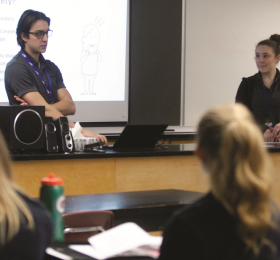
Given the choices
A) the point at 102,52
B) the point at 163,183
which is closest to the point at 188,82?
the point at 102,52

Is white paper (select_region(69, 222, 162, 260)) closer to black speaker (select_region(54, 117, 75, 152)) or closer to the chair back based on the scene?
the chair back

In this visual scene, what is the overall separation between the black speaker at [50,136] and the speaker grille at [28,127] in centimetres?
6

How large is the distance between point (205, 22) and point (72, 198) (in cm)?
357

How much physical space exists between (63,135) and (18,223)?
5.06ft

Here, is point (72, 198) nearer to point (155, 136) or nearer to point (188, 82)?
point (155, 136)

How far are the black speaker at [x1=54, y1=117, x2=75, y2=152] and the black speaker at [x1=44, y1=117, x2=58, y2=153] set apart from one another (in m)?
0.03

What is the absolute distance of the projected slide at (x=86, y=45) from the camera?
3784 millimetres

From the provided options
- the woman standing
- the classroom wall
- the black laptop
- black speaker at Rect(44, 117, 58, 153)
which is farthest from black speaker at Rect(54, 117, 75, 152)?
the classroom wall

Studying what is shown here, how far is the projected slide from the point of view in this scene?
3784 millimetres

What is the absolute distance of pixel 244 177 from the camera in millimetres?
822

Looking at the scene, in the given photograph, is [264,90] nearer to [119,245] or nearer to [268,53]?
[268,53]

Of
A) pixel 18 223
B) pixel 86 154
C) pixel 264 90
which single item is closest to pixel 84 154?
pixel 86 154

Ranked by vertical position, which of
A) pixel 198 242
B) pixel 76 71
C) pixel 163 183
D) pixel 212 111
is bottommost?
pixel 163 183

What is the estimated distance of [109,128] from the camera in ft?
13.8
